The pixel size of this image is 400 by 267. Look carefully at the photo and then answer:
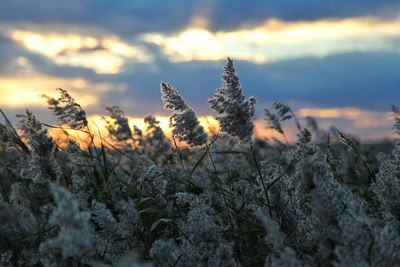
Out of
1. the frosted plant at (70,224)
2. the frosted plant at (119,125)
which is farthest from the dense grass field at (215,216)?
the frosted plant at (119,125)

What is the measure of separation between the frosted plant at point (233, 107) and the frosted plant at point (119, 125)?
450 cm

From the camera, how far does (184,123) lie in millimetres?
4492

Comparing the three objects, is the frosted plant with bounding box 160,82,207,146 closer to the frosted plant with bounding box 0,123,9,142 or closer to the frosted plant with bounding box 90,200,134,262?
the frosted plant with bounding box 90,200,134,262

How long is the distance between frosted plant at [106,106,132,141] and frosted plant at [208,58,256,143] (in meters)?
4.50

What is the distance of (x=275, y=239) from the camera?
254 cm

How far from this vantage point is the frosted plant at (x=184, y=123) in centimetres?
448

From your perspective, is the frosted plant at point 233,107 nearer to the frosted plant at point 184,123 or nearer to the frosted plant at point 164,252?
the frosted plant at point 184,123

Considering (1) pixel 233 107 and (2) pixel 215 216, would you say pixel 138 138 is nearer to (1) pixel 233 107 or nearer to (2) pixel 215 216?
(2) pixel 215 216

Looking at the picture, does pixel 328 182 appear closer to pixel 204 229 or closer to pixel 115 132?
pixel 204 229

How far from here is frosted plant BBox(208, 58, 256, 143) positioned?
13.0 feet

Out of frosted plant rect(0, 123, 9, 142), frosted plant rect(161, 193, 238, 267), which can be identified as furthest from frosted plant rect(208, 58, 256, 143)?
frosted plant rect(0, 123, 9, 142)

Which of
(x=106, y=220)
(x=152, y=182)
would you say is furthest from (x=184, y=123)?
(x=106, y=220)

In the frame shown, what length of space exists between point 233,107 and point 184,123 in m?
0.65

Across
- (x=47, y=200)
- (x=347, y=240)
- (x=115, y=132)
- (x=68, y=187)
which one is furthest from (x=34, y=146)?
(x=115, y=132)
